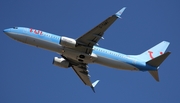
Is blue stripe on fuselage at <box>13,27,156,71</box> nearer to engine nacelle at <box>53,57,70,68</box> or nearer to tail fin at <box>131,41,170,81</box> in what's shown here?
tail fin at <box>131,41,170,81</box>

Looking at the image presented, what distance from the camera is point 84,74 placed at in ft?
203

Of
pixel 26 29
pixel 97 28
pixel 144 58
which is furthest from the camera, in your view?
pixel 144 58

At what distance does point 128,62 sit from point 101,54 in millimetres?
4504

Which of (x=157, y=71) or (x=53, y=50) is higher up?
(x=53, y=50)

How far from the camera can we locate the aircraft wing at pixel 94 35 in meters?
48.8

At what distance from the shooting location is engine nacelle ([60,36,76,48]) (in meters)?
52.2

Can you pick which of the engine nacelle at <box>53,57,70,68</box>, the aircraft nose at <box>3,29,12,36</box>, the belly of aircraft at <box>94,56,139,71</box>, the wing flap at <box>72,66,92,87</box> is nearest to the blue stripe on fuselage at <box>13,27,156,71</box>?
the belly of aircraft at <box>94,56,139,71</box>

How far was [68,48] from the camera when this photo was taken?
2109 inches

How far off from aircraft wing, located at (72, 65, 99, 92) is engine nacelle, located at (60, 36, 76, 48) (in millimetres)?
8808

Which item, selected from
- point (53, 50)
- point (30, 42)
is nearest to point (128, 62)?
point (53, 50)

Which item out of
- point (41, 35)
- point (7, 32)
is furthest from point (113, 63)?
point (7, 32)

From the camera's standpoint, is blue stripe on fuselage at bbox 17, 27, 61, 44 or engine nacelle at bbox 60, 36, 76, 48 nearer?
engine nacelle at bbox 60, 36, 76, 48

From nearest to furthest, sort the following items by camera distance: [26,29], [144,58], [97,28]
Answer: [97,28] < [26,29] < [144,58]

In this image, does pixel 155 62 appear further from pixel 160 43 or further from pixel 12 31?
pixel 12 31
